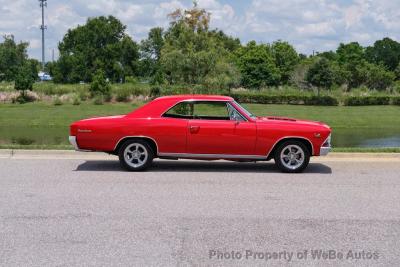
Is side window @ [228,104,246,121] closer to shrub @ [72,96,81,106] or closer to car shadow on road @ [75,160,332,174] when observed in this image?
car shadow on road @ [75,160,332,174]

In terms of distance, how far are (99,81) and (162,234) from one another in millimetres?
37434

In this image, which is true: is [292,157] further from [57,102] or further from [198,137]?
[57,102]

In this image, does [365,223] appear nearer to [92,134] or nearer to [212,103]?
[212,103]

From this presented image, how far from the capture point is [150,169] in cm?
1112

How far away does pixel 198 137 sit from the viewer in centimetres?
1062

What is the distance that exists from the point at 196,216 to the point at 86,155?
19.7 feet

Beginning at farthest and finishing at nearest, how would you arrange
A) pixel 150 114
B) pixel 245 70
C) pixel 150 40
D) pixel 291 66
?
1. pixel 150 40
2. pixel 291 66
3. pixel 245 70
4. pixel 150 114

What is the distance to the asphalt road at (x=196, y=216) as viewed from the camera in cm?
555

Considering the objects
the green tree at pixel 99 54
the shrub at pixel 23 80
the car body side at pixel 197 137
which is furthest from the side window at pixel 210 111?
the green tree at pixel 99 54

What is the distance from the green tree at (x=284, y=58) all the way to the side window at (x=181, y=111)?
213 ft

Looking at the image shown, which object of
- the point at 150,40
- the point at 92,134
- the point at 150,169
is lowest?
the point at 150,169

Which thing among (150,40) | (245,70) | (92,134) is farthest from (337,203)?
(150,40)

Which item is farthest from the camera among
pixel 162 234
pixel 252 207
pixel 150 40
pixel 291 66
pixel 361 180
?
pixel 150 40

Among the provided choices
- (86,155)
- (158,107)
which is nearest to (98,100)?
(86,155)
